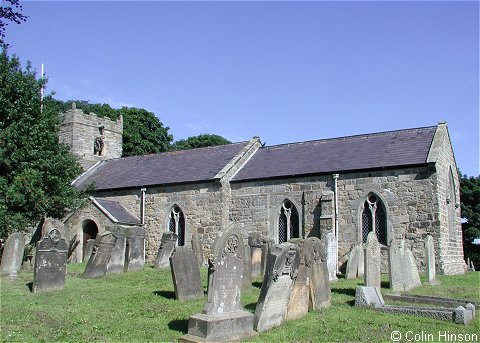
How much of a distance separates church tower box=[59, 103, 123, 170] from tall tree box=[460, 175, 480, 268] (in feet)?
90.1

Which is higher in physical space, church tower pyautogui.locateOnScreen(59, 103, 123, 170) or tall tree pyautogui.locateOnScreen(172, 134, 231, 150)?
tall tree pyautogui.locateOnScreen(172, 134, 231, 150)

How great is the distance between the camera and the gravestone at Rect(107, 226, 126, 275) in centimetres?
1767

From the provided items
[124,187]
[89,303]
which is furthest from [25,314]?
[124,187]

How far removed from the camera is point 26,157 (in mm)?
20828

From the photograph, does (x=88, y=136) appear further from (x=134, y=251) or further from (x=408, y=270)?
(x=408, y=270)

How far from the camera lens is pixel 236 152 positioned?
26688mm

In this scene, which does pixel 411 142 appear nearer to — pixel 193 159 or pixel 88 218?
pixel 193 159

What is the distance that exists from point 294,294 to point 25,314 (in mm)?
5742

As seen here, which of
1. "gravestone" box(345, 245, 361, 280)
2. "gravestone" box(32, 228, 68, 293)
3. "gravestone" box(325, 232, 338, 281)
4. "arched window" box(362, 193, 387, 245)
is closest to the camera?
"gravestone" box(32, 228, 68, 293)

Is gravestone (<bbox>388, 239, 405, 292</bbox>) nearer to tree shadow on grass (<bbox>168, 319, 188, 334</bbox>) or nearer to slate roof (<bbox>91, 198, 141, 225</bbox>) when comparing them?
tree shadow on grass (<bbox>168, 319, 188, 334</bbox>)

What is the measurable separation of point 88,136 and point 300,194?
1792cm

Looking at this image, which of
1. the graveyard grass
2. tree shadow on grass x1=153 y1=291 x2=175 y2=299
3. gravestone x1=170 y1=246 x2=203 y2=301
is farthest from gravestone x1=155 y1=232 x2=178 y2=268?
gravestone x1=170 y1=246 x2=203 y2=301

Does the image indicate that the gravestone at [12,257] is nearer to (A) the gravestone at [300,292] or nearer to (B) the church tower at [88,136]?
(A) the gravestone at [300,292]

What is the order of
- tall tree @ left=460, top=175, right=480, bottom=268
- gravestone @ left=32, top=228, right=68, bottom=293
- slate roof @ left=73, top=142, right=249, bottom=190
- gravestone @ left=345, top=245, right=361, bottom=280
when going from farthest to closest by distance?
tall tree @ left=460, top=175, right=480, bottom=268 < slate roof @ left=73, top=142, right=249, bottom=190 < gravestone @ left=345, top=245, right=361, bottom=280 < gravestone @ left=32, top=228, right=68, bottom=293
